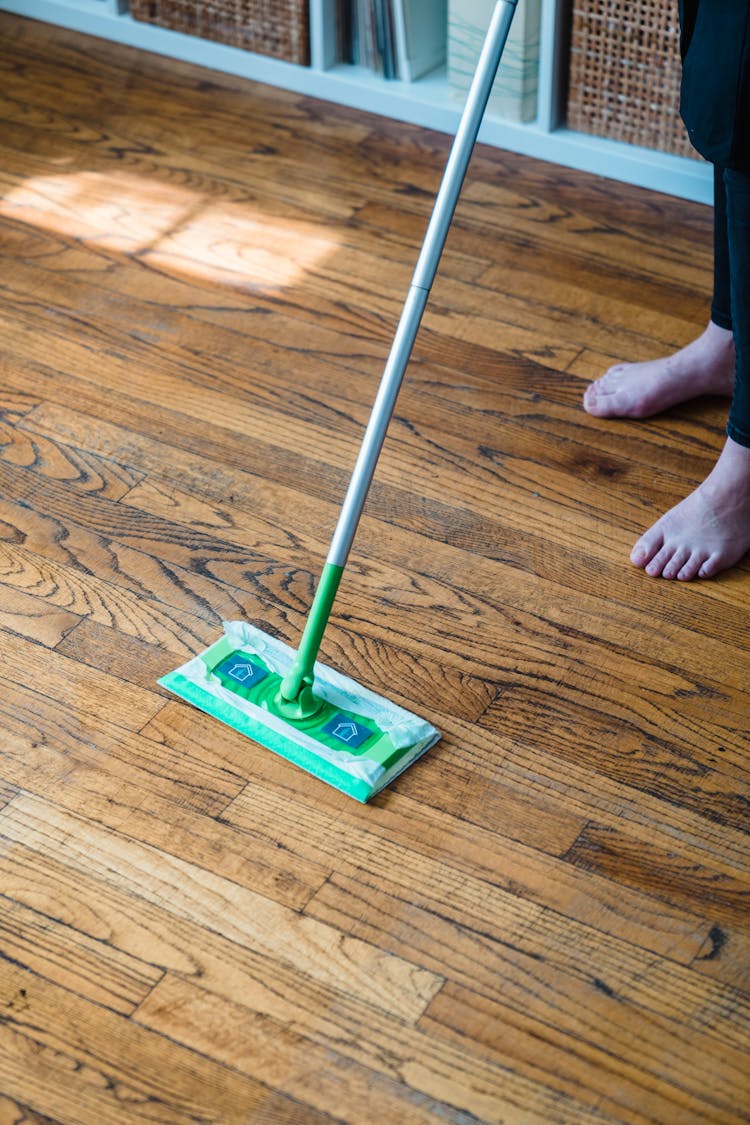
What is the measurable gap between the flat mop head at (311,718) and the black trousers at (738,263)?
18.8 inches

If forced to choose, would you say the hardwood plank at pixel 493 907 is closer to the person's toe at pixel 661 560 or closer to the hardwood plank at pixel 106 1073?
the hardwood plank at pixel 106 1073

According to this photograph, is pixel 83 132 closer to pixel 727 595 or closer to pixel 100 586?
pixel 100 586

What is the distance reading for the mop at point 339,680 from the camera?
1197 mm

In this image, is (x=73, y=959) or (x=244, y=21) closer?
(x=73, y=959)

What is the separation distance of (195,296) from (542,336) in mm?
484

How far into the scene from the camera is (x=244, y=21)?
94.6 inches

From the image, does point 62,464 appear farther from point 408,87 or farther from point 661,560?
point 408,87

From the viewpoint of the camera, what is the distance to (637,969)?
1143 mm

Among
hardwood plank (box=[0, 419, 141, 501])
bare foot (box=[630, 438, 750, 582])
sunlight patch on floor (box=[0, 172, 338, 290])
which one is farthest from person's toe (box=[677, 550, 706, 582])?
sunlight patch on floor (box=[0, 172, 338, 290])

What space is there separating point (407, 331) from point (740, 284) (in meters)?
0.39

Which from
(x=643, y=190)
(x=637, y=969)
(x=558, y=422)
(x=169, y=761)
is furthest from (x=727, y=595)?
(x=643, y=190)

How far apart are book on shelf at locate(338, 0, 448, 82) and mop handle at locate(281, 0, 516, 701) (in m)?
1.12

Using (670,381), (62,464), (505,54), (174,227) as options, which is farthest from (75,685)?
(505,54)

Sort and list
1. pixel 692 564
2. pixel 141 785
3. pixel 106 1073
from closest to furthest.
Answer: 1. pixel 106 1073
2. pixel 141 785
3. pixel 692 564
